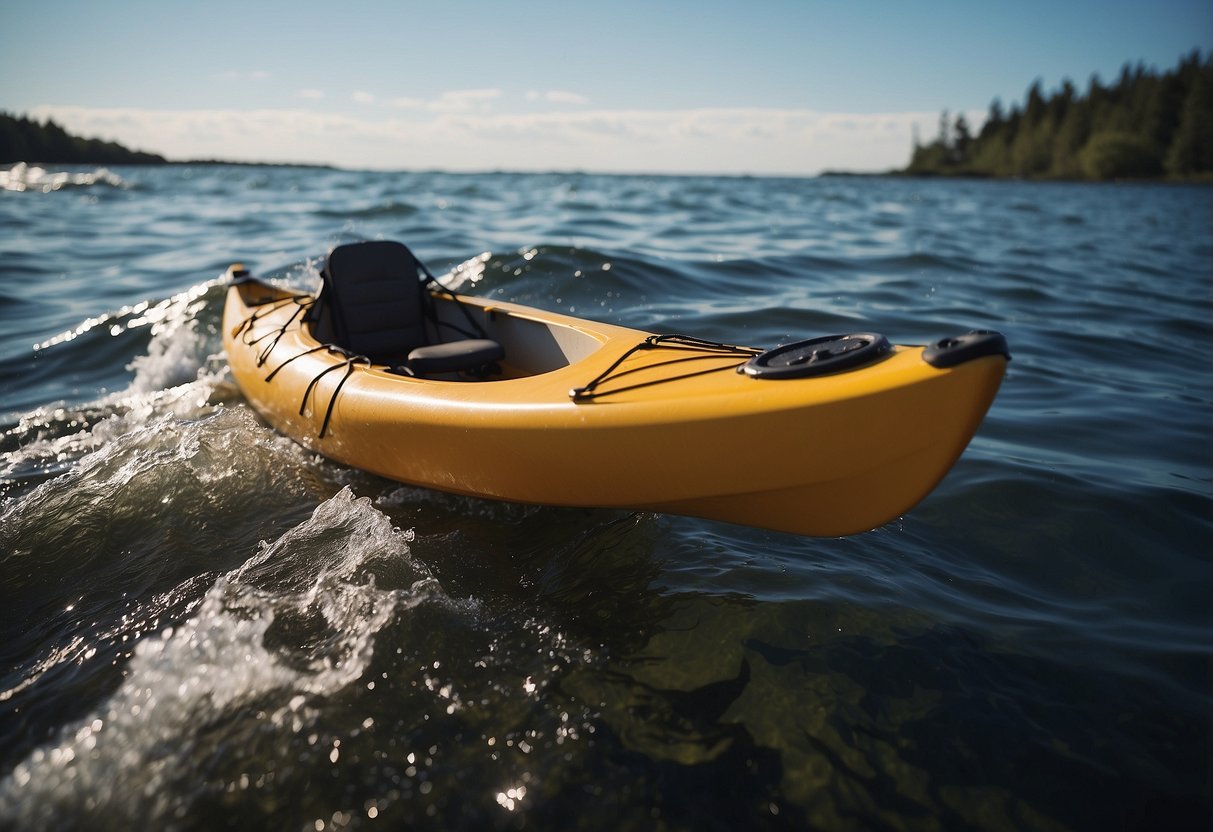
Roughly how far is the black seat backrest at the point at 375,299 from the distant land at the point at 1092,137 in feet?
210

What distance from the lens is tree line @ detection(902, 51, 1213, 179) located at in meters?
56.9

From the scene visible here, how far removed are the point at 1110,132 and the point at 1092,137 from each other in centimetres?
175

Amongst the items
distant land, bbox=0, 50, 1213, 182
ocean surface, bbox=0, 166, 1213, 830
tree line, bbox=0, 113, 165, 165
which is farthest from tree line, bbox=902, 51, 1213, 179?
tree line, bbox=0, 113, 165, 165

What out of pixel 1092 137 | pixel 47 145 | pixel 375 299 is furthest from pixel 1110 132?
pixel 47 145

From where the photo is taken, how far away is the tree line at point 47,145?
174 feet

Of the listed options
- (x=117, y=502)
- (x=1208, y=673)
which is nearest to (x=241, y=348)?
(x=117, y=502)

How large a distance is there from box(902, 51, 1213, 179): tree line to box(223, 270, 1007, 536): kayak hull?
2701 inches

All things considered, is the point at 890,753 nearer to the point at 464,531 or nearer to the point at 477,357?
the point at 464,531

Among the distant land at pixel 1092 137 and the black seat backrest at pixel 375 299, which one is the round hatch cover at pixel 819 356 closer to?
the black seat backrest at pixel 375 299

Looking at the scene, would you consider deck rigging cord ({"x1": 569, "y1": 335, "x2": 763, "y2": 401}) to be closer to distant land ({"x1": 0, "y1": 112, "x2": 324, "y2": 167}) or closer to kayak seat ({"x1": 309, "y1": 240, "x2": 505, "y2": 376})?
kayak seat ({"x1": 309, "y1": 240, "x2": 505, "y2": 376})

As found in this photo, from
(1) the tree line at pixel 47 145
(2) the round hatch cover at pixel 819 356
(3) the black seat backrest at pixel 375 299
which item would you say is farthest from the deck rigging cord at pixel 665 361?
(1) the tree line at pixel 47 145

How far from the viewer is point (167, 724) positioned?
254cm

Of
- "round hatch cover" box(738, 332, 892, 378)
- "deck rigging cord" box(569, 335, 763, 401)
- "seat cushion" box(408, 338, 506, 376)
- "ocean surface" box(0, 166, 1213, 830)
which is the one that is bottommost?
"ocean surface" box(0, 166, 1213, 830)

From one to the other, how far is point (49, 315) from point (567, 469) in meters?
8.78
